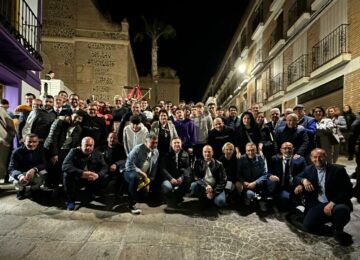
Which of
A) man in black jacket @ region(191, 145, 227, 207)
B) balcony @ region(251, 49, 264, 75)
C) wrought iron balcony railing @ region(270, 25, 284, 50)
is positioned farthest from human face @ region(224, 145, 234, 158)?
balcony @ region(251, 49, 264, 75)

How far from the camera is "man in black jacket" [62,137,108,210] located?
5359mm

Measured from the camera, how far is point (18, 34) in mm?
9508

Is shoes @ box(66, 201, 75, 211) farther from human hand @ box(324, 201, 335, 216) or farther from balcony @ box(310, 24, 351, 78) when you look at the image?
balcony @ box(310, 24, 351, 78)

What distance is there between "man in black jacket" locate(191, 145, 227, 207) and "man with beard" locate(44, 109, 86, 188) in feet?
8.24

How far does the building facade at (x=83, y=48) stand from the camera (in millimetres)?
22078

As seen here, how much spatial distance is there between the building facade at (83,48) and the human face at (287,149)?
1816cm

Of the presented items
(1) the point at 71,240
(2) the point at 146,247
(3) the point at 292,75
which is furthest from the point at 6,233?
(3) the point at 292,75

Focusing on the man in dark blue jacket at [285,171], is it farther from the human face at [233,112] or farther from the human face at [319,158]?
the human face at [233,112]

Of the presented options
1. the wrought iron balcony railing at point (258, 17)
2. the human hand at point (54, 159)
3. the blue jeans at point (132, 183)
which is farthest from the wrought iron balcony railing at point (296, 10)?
the human hand at point (54, 159)

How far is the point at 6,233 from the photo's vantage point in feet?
14.4

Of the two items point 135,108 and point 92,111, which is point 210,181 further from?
point 92,111

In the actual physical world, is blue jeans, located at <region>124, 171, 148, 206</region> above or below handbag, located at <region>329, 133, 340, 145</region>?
below

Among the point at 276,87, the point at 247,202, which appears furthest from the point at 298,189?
the point at 276,87

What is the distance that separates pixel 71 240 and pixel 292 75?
52.3 ft
